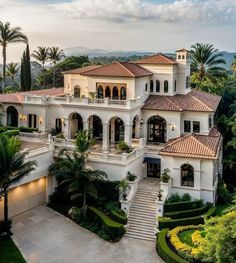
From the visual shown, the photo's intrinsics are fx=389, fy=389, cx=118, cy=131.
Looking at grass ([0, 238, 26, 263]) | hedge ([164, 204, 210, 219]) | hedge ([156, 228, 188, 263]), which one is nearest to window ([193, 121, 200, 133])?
hedge ([164, 204, 210, 219])

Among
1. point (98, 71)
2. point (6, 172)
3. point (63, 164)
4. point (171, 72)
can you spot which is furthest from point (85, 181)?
point (171, 72)

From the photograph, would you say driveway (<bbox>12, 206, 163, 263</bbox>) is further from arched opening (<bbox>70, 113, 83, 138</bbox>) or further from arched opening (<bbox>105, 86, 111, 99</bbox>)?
arched opening (<bbox>105, 86, 111, 99</bbox>)

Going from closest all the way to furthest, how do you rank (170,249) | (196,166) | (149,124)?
1. (170,249)
2. (196,166)
3. (149,124)

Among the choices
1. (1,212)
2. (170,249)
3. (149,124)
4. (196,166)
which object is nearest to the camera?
(170,249)

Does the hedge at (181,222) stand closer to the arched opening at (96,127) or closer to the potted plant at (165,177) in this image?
the potted plant at (165,177)

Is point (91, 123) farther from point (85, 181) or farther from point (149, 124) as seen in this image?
point (85, 181)

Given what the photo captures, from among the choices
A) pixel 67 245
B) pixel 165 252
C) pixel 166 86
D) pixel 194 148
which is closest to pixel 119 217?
pixel 67 245

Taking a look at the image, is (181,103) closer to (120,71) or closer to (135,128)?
(135,128)
